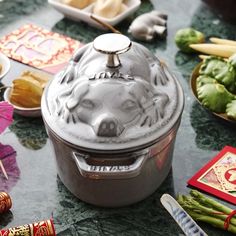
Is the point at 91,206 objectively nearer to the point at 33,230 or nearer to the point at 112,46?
the point at 33,230

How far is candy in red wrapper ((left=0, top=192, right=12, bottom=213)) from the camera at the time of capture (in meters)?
1.17

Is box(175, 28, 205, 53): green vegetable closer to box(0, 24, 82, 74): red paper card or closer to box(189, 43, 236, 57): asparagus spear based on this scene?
box(189, 43, 236, 57): asparagus spear

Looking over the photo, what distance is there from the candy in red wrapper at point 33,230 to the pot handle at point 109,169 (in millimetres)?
139

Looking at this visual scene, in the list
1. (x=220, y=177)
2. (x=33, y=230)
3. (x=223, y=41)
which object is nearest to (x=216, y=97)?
(x=220, y=177)

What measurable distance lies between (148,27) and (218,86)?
45 cm

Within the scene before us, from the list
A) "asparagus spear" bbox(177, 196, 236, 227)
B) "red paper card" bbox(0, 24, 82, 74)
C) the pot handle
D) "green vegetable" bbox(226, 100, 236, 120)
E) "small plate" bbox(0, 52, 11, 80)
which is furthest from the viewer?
"red paper card" bbox(0, 24, 82, 74)

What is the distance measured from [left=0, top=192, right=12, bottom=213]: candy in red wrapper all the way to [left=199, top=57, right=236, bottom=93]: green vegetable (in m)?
0.66

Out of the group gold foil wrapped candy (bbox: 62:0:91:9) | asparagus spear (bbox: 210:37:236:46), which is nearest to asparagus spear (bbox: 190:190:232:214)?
asparagus spear (bbox: 210:37:236:46)

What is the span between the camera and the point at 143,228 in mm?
1163

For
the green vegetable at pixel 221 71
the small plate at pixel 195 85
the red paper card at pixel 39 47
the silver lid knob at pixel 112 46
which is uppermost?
the silver lid knob at pixel 112 46

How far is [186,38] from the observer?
5.59ft

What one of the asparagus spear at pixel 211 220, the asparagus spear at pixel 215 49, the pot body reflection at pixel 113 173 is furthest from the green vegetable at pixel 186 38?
the asparagus spear at pixel 211 220

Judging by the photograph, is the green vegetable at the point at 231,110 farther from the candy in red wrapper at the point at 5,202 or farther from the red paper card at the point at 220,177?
the candy in red wrapper at the point at 5,202

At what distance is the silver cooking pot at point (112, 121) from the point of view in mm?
1064
